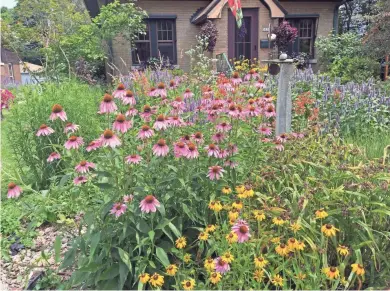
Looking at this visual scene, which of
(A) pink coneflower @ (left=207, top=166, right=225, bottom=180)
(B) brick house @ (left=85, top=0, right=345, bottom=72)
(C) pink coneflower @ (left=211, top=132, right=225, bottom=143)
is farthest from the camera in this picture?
(B) brick house @ (left=85, top=0, right=345, bottom=72)

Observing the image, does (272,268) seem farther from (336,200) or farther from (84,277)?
(84,277)

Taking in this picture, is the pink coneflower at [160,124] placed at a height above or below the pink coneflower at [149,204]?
above

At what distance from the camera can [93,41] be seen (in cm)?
894

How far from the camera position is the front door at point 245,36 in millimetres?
10609

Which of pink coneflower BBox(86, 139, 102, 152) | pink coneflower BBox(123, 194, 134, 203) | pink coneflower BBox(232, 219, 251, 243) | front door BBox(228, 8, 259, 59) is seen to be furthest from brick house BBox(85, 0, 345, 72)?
pink coneflower BBox(232, 219, 251, 243)

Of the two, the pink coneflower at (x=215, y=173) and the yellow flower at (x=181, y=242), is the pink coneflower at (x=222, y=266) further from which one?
the pink coneflower at (x=215, y=173)

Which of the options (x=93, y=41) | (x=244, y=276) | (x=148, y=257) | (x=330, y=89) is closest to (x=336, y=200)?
(x=244, y=276)

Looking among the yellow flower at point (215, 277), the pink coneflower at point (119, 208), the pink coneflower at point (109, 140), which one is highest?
the pink coneflower at point (109, 140)

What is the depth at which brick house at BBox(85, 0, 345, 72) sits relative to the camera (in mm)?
10414

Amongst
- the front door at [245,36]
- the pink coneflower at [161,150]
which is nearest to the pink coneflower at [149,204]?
the pink coneflower at [161,150]

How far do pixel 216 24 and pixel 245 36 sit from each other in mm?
1158

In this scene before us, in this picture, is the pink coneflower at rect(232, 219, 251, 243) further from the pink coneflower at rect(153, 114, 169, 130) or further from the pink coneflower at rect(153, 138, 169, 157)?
the pink coneflower at rect(153, 114, 169, 130)

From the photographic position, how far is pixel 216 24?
10.3 m

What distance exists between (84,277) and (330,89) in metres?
3.87
